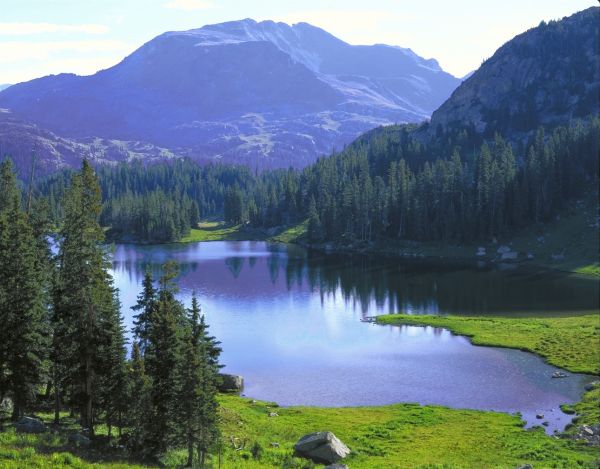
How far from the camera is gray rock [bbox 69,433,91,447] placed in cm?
4262

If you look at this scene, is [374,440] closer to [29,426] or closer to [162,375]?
[162,375]

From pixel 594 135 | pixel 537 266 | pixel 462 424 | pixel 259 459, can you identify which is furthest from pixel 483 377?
pixel 594 135

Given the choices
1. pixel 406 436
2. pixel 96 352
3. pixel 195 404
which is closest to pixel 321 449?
pixel 406 436

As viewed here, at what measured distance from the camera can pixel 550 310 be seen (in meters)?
113

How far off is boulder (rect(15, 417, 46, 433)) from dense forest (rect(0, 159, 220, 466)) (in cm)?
20

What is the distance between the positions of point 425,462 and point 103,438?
25.3m

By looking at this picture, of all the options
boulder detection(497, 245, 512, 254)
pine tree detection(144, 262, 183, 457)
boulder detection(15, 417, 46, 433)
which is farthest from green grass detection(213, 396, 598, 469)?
boulder detection(497, 245, 512, 254)

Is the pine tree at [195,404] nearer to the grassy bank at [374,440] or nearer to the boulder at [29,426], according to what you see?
the grassy bank at [374,440]

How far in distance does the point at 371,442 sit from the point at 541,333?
1954 inches

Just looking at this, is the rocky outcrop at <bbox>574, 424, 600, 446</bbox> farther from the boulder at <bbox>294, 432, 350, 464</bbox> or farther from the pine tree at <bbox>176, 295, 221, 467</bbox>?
the pine tree at <bbox>176, 295, 221, 467</bbox>

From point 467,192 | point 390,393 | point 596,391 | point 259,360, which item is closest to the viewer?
point 596,391

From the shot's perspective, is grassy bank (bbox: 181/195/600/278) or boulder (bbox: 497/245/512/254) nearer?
grassy bank (bbox: 181/195/600/278)

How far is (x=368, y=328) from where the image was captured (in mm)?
103812

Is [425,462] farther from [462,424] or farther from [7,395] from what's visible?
[7,395]
